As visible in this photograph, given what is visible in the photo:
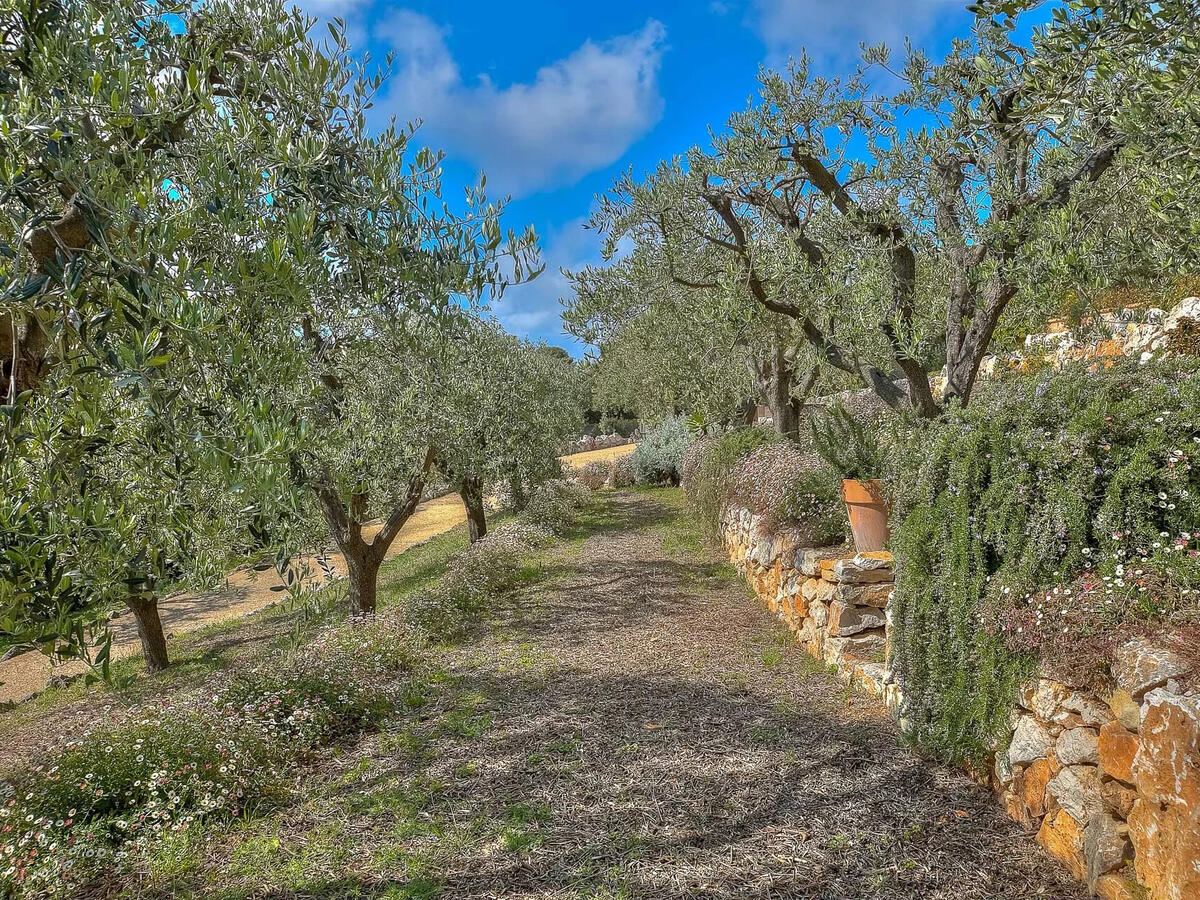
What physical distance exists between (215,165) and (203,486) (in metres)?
1.48

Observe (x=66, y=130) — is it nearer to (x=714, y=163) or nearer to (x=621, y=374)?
(x=714, y=163)

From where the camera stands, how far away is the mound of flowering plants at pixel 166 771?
3939mm

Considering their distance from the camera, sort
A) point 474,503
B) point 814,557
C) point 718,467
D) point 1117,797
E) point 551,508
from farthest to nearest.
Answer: point 551,508
point 474,503
point 718,467
point 814,557
point 1117,797

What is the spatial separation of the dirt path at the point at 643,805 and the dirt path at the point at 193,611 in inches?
143

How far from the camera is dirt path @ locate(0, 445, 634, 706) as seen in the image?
12273 millimetres

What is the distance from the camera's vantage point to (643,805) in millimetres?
4230

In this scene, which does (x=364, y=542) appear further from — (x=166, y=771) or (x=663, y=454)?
(x=663, y=454)

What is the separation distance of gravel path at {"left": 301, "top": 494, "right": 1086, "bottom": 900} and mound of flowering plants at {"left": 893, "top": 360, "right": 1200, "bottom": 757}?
0.60 meters

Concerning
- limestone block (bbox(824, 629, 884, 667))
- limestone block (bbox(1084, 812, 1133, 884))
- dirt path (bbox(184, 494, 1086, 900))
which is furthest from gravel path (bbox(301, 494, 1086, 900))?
limestone block (bbox(824, 629, 884, 667))

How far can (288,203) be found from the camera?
3285 mm

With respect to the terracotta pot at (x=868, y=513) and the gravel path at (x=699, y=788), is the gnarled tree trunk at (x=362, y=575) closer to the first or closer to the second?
the gravel path at (x=699, y=788)

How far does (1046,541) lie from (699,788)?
256cm

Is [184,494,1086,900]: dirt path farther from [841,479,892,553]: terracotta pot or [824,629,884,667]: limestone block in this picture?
[841,479,892,553]: terracotta pot

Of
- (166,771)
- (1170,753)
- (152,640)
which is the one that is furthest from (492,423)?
(1170,753)
